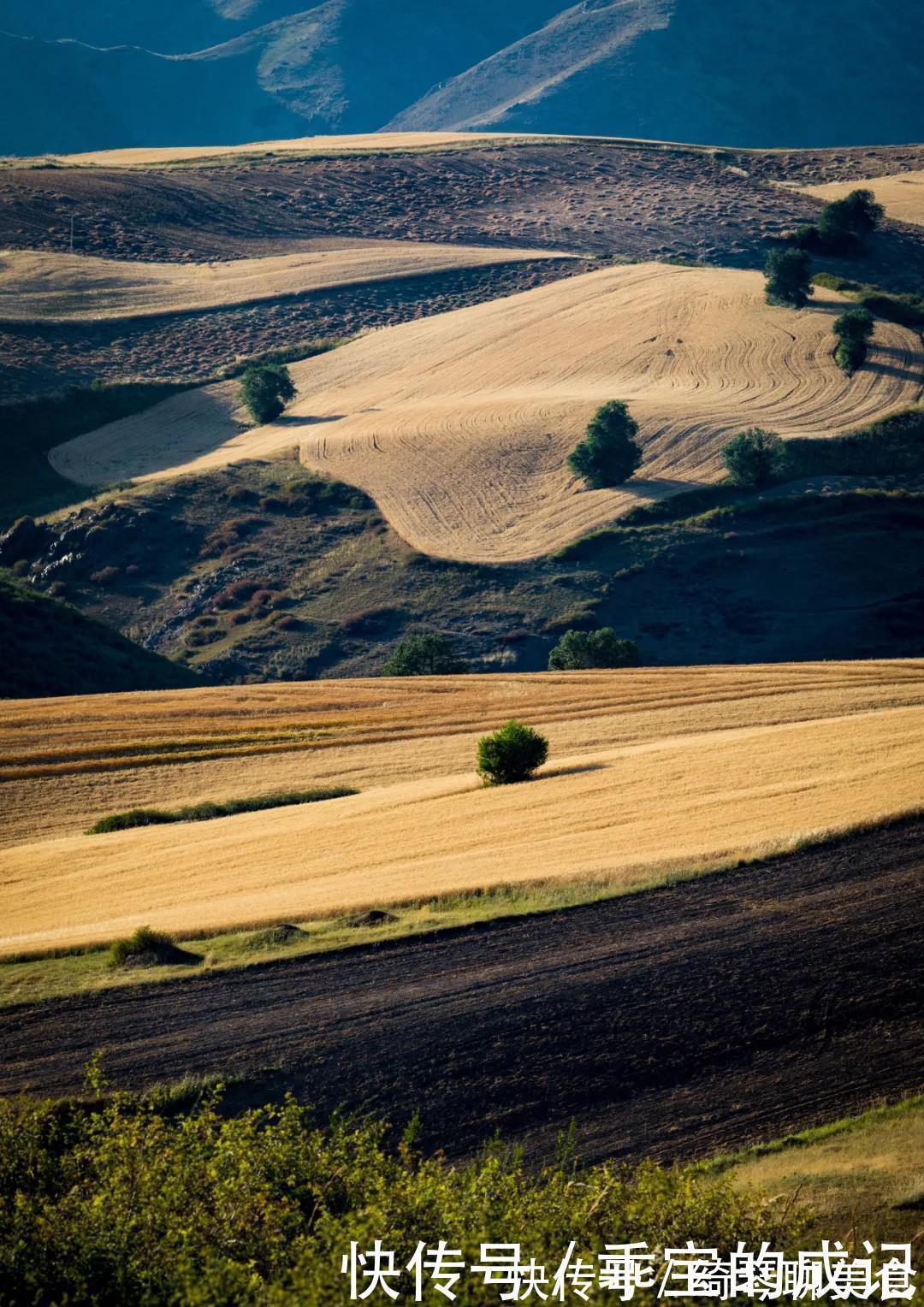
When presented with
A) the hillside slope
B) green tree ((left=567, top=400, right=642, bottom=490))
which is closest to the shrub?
the hillside slope

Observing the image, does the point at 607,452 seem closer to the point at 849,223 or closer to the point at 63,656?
the point at 63,656

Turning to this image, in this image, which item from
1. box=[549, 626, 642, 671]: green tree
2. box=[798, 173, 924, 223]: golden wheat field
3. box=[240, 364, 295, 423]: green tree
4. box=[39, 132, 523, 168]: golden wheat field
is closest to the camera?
box=[549, 626, 642, 671]: green tree

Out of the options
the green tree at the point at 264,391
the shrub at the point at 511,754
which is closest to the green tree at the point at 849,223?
the green tree at the point at 264,391

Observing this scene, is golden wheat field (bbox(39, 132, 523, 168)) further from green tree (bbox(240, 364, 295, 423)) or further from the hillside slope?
the hillside slope

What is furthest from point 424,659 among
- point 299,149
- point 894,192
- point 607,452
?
point 299,149

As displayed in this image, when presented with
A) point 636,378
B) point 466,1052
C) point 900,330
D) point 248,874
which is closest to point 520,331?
point 636,378

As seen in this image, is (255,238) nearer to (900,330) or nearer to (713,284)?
(713,284)
